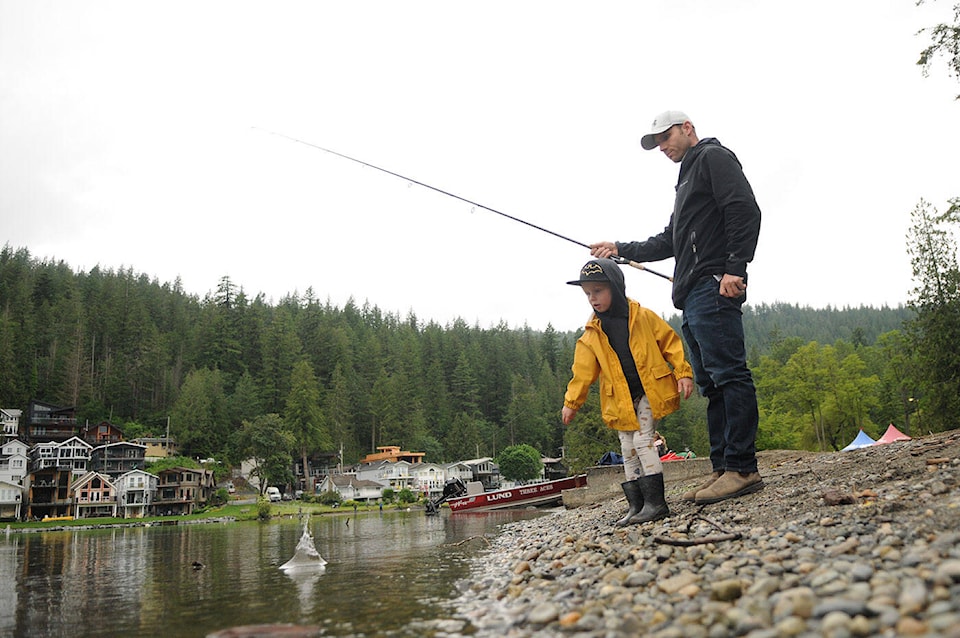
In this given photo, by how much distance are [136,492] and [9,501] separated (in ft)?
29.5

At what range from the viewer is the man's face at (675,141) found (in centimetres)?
520

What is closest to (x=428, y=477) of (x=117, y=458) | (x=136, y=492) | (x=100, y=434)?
(x=136, y=492)

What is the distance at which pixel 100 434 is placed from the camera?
226 feet

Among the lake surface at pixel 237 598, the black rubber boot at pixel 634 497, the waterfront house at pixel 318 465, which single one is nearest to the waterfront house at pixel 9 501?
the waterfront house at pixel 318 465

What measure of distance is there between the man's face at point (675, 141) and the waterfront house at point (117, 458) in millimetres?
67153

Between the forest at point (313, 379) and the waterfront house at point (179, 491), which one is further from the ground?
the forest at point (313, 379)

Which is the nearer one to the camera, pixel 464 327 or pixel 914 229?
pixel 914 229

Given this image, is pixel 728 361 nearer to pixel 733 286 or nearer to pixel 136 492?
pixel 733 286

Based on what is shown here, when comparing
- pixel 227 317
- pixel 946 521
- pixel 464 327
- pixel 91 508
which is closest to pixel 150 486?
pixel 91 508

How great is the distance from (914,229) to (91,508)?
6341 cm

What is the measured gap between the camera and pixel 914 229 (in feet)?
96.3

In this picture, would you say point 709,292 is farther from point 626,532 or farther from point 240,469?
point 240,469

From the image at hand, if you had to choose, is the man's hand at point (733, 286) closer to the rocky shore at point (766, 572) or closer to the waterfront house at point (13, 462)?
the rocky shore at point (766, 572)

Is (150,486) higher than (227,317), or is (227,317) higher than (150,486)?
(227,317)
